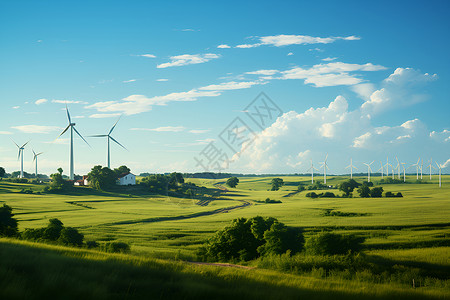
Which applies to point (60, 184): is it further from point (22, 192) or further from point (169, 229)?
point (169, 229)

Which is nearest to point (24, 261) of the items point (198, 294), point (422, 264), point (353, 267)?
point (198, 294)

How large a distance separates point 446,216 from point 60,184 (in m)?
114

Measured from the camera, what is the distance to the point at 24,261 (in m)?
10.9

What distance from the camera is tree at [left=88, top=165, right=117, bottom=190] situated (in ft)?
420

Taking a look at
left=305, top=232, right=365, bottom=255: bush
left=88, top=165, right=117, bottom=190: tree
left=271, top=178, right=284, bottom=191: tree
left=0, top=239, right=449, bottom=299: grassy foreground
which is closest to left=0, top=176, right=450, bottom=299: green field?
left=0, top=239, right=449, bottom=299: grassy foreground

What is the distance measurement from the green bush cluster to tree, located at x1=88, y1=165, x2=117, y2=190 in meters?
98.2

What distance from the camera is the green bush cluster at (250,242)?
121 feet

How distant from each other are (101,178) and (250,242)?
330 ft

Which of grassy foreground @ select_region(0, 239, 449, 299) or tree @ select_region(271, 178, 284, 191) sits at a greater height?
grassy foreground @ select_region(0, 239, 449, 299)

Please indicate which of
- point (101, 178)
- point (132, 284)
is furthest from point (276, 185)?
point (132, 284)

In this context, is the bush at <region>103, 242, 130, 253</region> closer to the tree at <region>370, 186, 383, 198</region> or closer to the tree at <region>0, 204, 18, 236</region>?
the tree at <region>0, 204, 18, 236</region>

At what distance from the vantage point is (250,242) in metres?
40.3

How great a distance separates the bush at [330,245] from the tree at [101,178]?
10660cm

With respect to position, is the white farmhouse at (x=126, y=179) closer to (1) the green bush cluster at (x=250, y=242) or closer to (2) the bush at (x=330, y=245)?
(1) the green bush cluster at (x=250, y=242)
